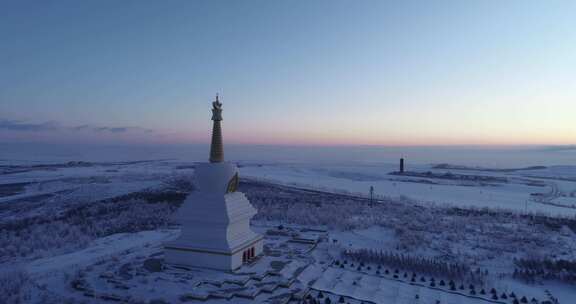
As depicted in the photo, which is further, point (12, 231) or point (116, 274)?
point (12, 231)

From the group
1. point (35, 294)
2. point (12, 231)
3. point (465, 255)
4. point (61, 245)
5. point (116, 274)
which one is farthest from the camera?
point (12, 231)

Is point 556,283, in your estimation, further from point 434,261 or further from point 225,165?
point 225,165

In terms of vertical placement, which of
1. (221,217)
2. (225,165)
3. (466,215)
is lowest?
(466,215)

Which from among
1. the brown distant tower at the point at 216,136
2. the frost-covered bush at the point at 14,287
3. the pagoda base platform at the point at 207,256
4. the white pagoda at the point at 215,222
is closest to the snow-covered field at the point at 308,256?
the frost-covered bush at the point at 14,287

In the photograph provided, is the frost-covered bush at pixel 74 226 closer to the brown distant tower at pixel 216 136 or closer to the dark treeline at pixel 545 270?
the brown distant tower at pixel 216 136

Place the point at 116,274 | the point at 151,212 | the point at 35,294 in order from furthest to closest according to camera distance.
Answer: the point at 151,212
the point at 116,274
the point at 35,294

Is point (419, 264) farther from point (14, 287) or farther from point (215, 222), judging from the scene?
point (14, 287)

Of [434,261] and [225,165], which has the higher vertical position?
[225,165]

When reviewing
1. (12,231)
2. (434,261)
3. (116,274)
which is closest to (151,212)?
(12,231)
